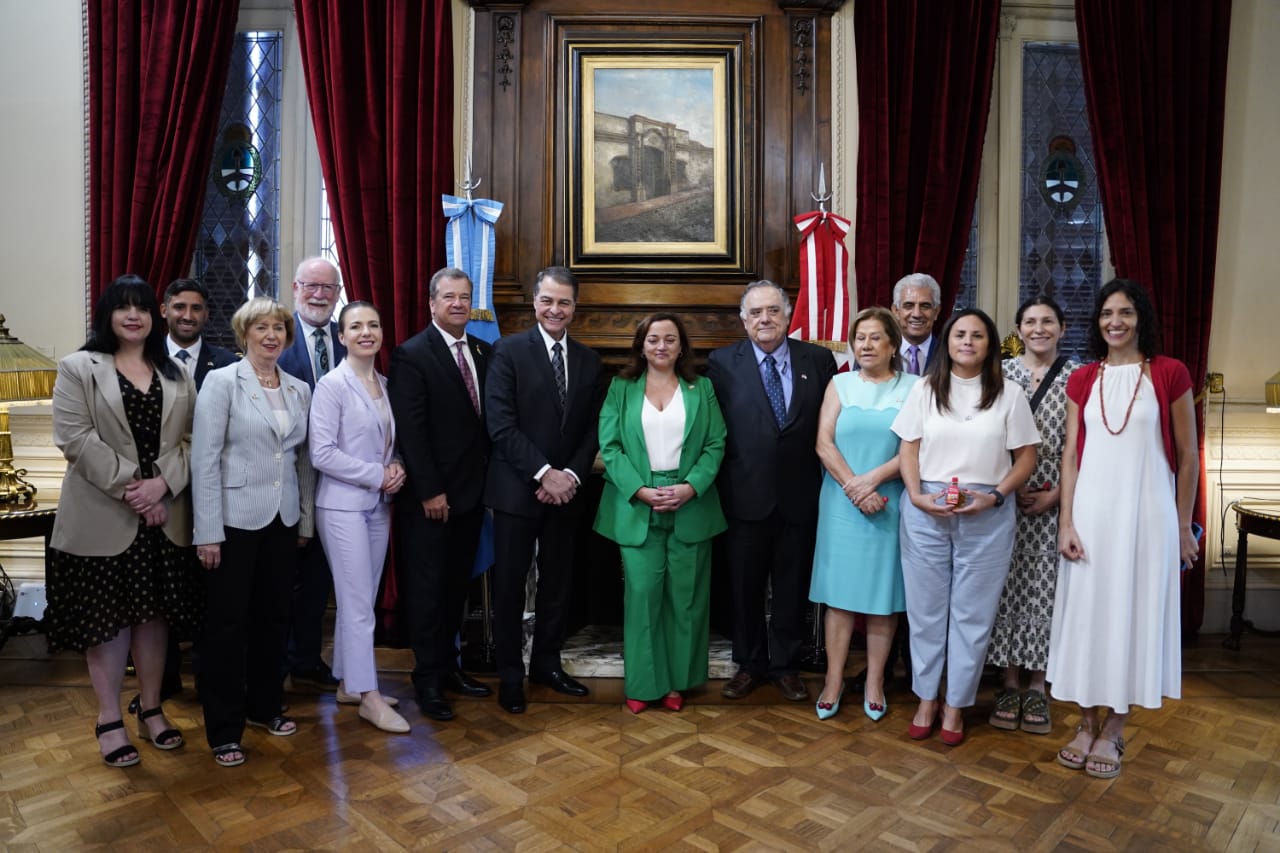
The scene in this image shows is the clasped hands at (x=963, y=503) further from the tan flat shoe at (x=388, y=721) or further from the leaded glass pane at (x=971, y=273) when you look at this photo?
the leaded glass pane at (x=971, y=273)

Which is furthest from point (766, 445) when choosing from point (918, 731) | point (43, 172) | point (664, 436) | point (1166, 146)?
point (43, 172)

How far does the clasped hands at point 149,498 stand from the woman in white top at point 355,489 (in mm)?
470

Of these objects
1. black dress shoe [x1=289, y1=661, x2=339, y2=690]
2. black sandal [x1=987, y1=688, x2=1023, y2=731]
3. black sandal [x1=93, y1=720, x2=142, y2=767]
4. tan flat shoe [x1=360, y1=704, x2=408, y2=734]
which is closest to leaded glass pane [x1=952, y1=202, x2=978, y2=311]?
black sandal [x1=987, y1=688, x2=1023, y2=731]

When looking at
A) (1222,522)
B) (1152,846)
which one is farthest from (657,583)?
(1222,522)

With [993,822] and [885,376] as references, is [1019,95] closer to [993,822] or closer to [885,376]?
[885,376]

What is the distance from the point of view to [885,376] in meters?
3.22

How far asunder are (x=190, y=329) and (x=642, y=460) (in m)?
1.80

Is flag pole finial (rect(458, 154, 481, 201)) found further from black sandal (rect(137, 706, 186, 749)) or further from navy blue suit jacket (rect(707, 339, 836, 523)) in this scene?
black sandal (rect(137, 706, 186, 749))

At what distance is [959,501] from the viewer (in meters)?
2.89

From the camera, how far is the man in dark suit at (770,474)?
3295 mm

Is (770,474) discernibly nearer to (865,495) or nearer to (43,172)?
(865,495)

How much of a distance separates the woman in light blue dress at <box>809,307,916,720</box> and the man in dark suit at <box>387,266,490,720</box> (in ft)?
4.27

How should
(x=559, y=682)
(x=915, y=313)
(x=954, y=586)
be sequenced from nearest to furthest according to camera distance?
(x=954, y=586) → (x=559, y=682) → (x=915, y=313)

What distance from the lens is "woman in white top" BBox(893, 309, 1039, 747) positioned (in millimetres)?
2898
